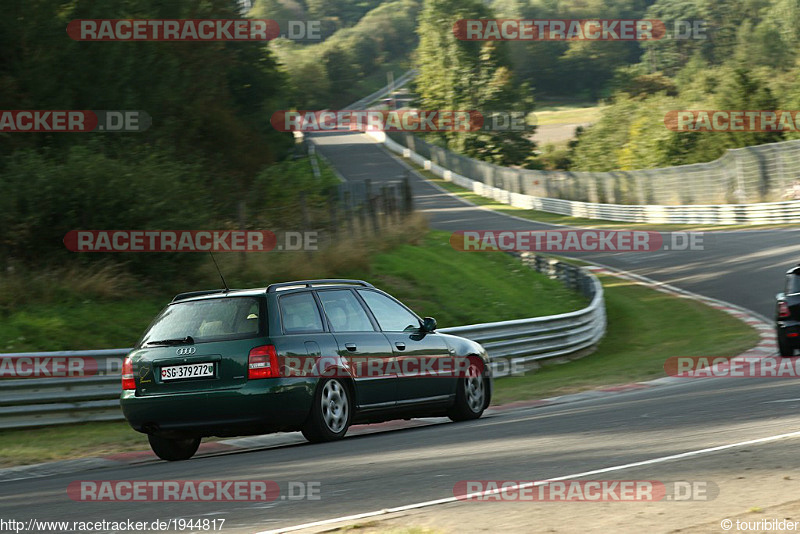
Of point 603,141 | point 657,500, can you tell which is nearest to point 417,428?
point 657,500

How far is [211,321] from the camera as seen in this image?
9.91 m

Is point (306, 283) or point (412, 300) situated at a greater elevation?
point (306, 283)

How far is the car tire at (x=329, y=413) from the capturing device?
9.95m

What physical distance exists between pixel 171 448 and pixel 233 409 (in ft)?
3.96

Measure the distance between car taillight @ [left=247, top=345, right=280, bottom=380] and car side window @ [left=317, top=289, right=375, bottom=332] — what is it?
1.04 m

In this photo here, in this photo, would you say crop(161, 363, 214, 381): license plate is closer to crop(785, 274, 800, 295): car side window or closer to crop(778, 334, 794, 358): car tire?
crop(785, 274, 800, 295): car side window

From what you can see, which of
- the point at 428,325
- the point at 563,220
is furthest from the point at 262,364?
the point at 563,220

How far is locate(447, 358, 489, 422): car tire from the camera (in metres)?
11.9

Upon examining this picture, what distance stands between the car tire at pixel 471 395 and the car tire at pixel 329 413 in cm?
177

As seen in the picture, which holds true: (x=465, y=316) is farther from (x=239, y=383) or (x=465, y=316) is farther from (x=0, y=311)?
(x=239, y=383)

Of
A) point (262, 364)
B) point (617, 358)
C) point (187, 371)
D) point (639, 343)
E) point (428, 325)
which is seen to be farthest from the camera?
point (639, 343)

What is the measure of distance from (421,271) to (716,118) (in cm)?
4632

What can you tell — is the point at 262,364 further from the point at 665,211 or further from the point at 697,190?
the point at 697,190

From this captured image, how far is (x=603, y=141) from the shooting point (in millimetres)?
95688
